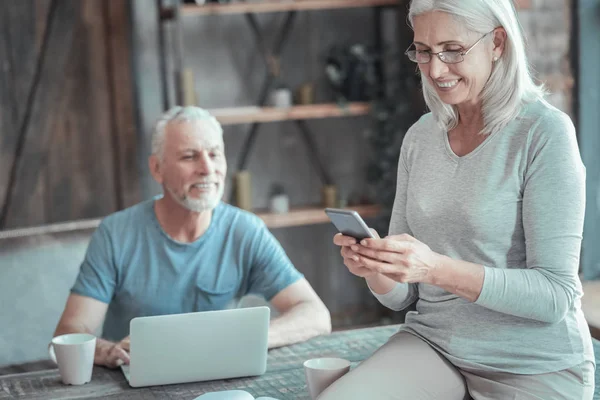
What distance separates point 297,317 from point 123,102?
2163mm

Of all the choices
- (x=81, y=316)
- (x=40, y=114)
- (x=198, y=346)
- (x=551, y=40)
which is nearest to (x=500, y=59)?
(x=198, y=346)

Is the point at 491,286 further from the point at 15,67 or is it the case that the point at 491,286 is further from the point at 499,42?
the point at 15,67

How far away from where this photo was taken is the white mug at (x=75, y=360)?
1833 millimetres

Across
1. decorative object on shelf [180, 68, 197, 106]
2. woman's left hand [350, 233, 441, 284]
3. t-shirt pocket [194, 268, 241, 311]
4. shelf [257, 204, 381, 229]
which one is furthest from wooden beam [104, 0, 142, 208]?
woman's left hand [350, 233, 441, 284]

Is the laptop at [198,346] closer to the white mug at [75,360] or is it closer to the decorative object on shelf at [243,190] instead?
the white mug at [75,360]

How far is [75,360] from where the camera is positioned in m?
1.84

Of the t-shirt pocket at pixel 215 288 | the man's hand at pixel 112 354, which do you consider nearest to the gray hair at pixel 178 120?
the t-shirt pocket at pixel 215 288

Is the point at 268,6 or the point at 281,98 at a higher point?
the point at 268,6

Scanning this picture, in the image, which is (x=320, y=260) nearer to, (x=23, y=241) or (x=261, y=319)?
(x=23, y=241)

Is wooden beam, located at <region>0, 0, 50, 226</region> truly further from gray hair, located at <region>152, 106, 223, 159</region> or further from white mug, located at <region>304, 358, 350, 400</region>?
white mug, located at <region>304, 358, 350, 400</region>

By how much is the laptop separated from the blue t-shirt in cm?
61

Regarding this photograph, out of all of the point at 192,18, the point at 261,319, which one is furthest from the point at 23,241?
the point at 261,319

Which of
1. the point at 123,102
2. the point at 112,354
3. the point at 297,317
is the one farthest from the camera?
the point at 123,102

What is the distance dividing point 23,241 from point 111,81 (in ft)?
3.11
